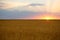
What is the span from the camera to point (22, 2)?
3.88ft

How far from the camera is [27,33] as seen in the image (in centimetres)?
119

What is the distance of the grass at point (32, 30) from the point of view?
1184mm

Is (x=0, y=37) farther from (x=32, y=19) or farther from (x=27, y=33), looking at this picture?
(x=32, y=19)

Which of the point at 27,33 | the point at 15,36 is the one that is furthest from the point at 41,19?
the point at 15,36

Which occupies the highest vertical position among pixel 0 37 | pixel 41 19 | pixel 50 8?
pixel 50 8

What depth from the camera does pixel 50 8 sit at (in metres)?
1.20

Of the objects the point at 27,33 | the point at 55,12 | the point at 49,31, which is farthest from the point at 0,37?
the point at 55,12

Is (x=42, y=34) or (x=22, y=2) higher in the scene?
(x=22, y=2)

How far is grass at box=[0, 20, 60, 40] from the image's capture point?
118 cm

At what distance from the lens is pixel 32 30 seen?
3.91 feet

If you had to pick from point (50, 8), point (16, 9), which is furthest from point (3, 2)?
point (50, 8)

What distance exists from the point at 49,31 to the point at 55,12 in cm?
23

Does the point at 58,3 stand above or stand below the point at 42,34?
above

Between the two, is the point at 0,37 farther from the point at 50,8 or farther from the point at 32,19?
the point at 50,8
